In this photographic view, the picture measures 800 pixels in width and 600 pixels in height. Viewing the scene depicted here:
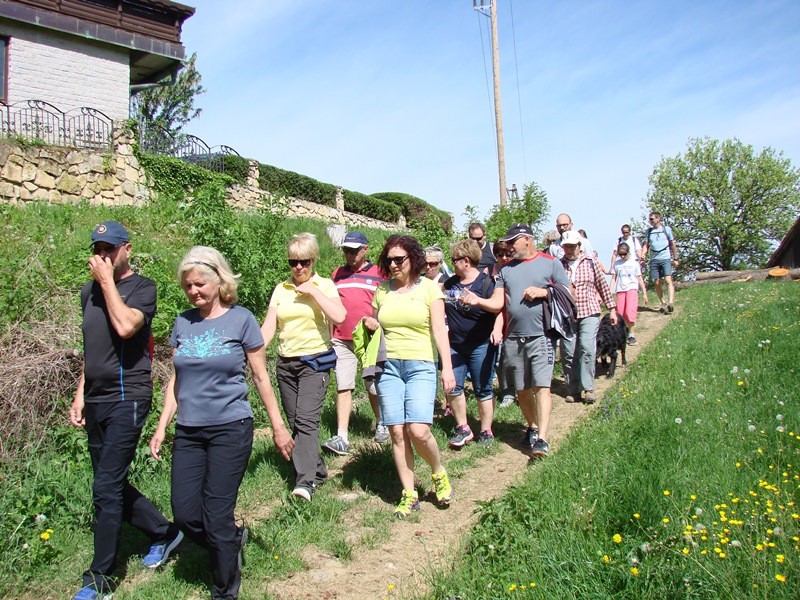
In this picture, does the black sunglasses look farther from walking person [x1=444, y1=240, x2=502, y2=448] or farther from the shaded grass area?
the shaded grass area

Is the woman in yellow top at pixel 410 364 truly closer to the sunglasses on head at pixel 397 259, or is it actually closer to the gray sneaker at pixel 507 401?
the sunglasses on head at pixel 397 259

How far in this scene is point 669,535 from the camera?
11.4ft

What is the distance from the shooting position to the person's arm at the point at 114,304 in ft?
12.3

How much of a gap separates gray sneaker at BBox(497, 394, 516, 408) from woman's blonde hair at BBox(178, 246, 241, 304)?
4734 millimetres

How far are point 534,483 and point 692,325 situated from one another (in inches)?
284

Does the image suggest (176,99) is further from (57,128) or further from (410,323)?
(410,323)

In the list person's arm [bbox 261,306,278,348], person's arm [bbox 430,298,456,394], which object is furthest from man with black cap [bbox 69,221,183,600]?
person's arm [bbox 430,298,456,394]

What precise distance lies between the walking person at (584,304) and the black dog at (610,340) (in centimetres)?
106

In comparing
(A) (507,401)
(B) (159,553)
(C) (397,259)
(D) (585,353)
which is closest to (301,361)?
(C) (397,259)

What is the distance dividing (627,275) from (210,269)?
27.5ft

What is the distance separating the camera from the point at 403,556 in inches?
171

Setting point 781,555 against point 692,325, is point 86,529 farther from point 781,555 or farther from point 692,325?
point 692,325

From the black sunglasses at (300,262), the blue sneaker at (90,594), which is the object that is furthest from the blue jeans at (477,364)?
the blue sneaker at (90,594)

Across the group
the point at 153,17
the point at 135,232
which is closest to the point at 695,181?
the point at 153,17
